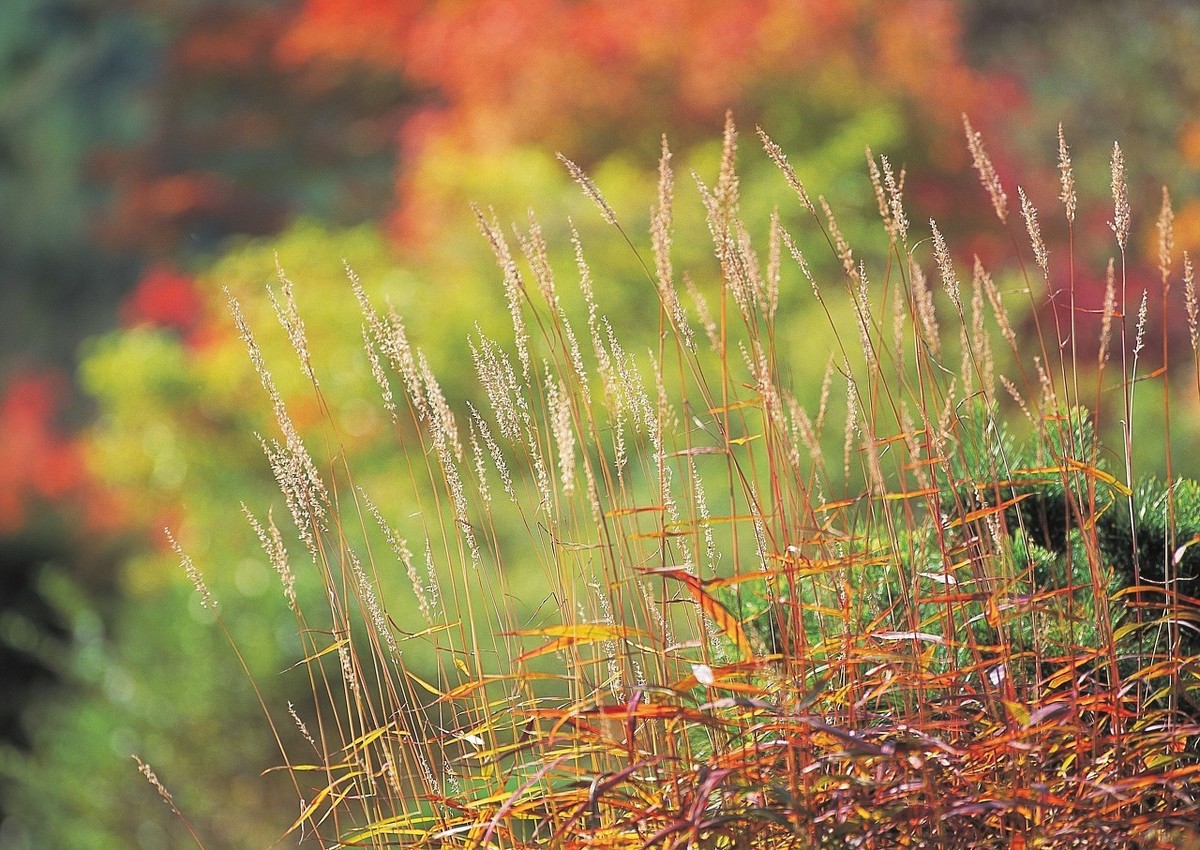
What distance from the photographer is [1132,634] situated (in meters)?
1.40

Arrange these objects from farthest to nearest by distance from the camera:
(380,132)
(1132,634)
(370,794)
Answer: (380,132) < (1132,634) < (370,794)

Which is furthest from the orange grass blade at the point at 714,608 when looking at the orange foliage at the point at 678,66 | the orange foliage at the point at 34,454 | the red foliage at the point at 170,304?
the red foliage at the point at 170,304

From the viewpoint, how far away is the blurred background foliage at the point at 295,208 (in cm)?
382

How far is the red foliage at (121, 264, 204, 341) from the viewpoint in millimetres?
7711

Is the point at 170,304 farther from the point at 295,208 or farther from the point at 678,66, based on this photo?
the point at 678,66

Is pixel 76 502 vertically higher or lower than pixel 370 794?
lower

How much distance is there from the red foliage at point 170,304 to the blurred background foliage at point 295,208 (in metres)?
0.02

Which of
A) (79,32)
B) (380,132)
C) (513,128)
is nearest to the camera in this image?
(513,128)

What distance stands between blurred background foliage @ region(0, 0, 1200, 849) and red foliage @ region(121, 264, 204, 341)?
0.02m

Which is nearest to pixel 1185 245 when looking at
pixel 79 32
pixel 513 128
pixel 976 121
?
pixel 976 121

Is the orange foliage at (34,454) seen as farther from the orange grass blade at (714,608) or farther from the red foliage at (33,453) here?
the orange grass blade at (714,608)

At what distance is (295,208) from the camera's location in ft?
28.2

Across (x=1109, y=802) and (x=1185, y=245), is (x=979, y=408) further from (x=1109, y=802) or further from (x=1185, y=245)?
(x=1185, y=245)

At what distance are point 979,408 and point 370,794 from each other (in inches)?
35.3
